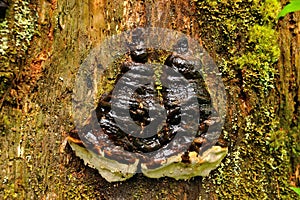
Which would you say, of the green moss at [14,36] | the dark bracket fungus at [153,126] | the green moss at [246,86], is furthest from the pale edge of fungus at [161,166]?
the green moss at [14,36]

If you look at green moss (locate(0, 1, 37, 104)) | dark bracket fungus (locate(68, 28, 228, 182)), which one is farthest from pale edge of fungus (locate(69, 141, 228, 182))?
green moss (locate(0, 1, 37, 104))

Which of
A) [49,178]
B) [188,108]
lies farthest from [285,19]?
[49,178]

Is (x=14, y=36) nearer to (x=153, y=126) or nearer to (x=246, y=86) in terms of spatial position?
(x=153, y=126)

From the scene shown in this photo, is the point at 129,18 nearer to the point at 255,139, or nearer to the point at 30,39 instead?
the point at 30,39

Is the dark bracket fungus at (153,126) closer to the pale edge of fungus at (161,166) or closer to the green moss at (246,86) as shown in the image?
the pale edge of fungus at (161,166)

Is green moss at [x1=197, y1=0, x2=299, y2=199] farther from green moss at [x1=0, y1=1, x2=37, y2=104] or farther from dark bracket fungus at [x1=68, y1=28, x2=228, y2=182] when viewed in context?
green moss at [x1=0, y1=1, x2=37, y2=104]

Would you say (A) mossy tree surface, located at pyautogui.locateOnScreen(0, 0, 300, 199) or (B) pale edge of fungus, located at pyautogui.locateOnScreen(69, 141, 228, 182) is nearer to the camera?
(B) pale edge of fungus, located at pyautogui.locateOnScreen(69, 141, 228, 182)
